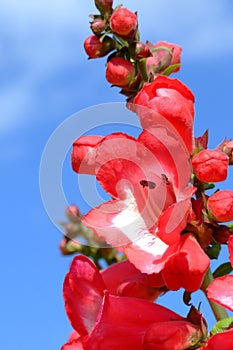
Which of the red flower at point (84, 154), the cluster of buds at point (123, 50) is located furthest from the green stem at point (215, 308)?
the cluster of buds at point (123, 50)

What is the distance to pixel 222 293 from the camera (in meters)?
1.77

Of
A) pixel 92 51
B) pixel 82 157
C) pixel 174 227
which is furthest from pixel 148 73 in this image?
pixel 174 227

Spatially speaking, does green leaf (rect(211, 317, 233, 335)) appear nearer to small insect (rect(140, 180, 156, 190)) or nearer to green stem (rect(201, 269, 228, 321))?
green stem (rect(201, 269, 228, 321))

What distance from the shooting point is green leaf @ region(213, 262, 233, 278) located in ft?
6.85

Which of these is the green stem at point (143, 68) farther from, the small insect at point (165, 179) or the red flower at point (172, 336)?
the red flower at point (172, 336)

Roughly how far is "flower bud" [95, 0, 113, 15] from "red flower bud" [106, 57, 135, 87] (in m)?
0.28

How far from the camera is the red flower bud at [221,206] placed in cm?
191

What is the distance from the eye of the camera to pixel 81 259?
1.97 meters

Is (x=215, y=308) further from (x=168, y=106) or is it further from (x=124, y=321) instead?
(x=168, y=106)

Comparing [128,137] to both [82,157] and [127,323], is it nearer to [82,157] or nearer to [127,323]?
[82,157]

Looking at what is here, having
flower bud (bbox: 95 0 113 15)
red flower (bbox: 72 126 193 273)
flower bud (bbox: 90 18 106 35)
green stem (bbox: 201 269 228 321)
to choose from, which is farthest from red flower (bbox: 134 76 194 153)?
flower bud (bbox: 95 0 113 15)

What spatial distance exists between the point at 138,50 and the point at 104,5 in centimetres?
30

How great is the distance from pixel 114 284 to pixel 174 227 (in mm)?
324

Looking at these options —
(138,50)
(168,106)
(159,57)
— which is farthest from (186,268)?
(159,57)
